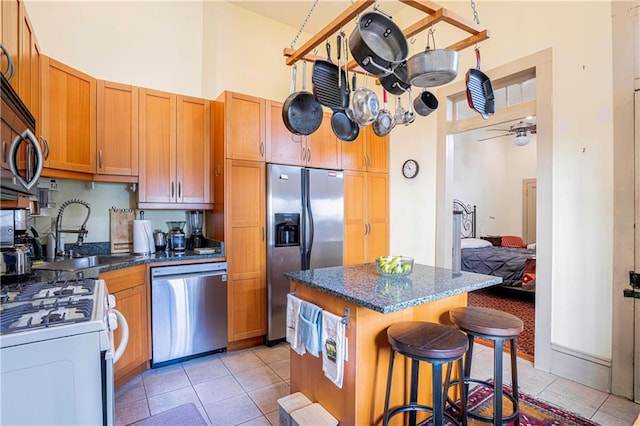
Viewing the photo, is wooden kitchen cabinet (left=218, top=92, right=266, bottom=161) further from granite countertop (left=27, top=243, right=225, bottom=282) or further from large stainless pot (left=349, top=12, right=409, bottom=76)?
large stainless pot (left=349, top=12, right=409, bottom=76)

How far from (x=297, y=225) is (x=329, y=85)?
1693 millimetres

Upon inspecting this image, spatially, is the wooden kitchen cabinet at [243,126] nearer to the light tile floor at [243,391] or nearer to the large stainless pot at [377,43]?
the large stainless pot at [377,43]

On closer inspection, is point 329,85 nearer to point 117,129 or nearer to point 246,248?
point 246,248

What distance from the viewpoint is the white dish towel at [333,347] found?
67.9 inches

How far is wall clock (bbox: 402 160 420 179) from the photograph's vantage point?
3910 millimetres

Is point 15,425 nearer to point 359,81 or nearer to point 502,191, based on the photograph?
point 359,81

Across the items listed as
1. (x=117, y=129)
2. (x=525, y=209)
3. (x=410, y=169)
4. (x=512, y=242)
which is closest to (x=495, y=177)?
(x=525, y=209)

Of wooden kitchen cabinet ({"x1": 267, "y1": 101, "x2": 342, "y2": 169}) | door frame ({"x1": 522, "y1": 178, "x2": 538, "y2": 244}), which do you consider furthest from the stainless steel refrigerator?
door frame ({"x1": 522, "y1": 178, "x2": 538, "y2": 244})

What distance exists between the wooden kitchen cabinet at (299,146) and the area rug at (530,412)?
8.32ft

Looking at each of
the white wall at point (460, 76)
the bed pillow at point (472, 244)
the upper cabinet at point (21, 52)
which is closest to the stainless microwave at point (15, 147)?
the upper cabinet at point (21, 52)

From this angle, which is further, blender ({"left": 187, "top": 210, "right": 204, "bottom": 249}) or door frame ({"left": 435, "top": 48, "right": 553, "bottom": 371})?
blender ({"left": 187, "top": 210, "right": 204, "bottom": 249})

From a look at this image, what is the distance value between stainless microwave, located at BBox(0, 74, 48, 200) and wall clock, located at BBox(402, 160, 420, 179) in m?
3.48

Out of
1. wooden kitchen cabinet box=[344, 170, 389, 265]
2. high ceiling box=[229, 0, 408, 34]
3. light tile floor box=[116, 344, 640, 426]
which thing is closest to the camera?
light tile floor box=[116, 344, 640, 426]

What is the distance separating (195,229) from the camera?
349cm
